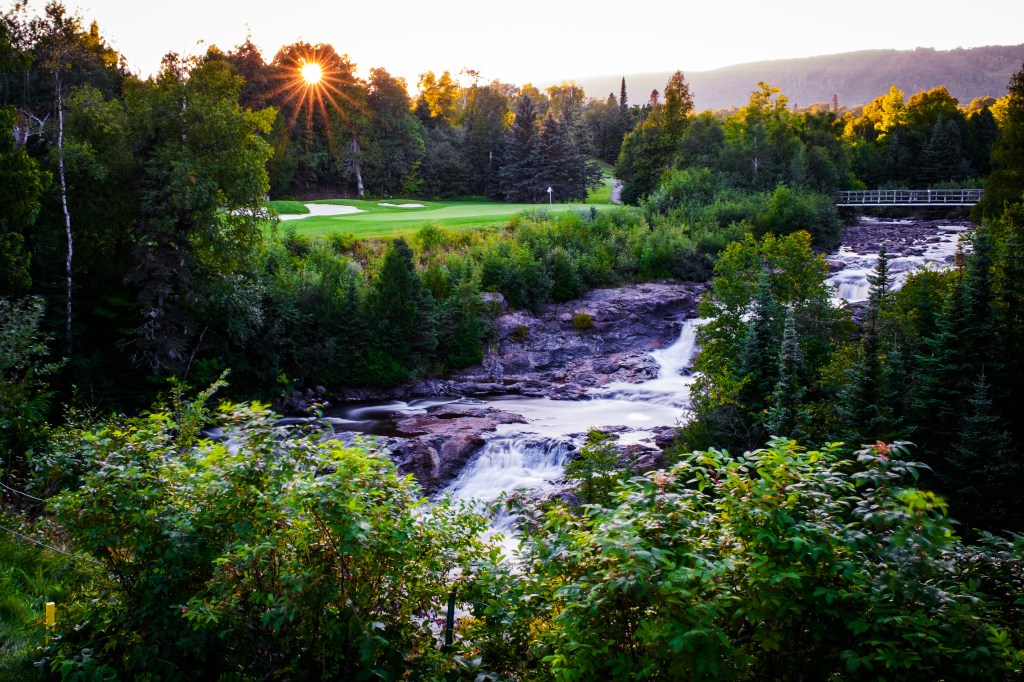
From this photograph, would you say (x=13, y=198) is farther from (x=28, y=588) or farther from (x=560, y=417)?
(x=560, y=417)

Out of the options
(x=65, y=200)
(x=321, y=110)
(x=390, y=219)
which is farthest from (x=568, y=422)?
(x=321, y=110)

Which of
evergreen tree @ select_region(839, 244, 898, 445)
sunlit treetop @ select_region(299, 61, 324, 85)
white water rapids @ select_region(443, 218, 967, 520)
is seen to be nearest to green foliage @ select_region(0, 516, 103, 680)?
white water rapids @ select_region(443, 218, 967, 520)

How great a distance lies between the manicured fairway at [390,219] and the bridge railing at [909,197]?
2270cm

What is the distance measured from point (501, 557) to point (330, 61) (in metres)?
51.9

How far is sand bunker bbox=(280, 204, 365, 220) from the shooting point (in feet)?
120

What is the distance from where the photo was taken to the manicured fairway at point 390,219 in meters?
31.1

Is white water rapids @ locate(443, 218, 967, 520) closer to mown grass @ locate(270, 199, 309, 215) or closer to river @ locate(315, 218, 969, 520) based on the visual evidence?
river @ locate(315, 218, 969, 520)

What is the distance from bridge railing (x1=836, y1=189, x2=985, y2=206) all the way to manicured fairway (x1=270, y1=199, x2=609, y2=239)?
22705mm

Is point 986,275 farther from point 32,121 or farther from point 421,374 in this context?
point 32,121

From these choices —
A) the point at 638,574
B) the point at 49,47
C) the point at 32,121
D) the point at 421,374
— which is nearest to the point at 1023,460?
the point at 638,574

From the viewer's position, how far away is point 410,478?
5.54m

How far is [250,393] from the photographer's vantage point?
21.6 m

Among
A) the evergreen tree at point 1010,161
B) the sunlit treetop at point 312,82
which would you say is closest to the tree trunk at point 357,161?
the sunlit treetop at point 312,82

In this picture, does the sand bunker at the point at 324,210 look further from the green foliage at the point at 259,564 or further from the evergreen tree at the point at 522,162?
the green foliage at the point at 259,564
